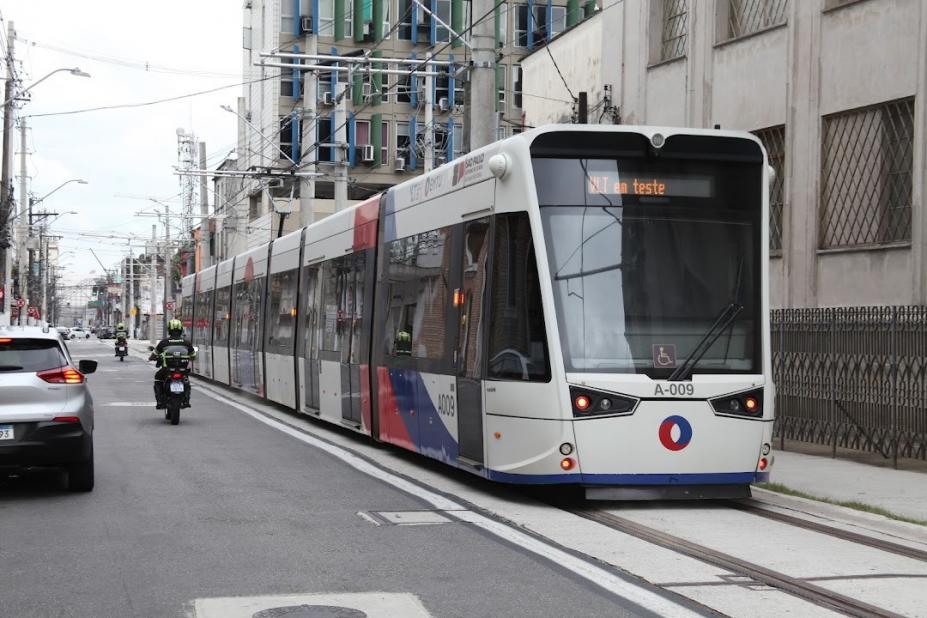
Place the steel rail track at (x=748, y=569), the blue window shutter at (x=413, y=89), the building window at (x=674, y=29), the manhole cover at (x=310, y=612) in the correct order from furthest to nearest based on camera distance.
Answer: the blue window shutter at (x=413, y=89) < the building window at (x=674, y=29) < the steel rail track at (x=748, y=569) < the manhole cover at (x=310, y=612)

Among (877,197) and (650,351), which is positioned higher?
(877,197)

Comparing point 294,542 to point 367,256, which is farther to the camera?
point 367,256

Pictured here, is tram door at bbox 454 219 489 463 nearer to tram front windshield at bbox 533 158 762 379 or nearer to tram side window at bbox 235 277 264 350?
tram front windshield at bbox 533 158 762 379

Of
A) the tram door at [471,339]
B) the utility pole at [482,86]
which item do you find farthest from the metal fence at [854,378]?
the tram door at [471,339]

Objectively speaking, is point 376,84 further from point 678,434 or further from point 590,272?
point 678,434

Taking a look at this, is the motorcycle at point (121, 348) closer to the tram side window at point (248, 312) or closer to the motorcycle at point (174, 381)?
the tram side window at point (248, 312)

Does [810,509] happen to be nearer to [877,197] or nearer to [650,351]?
[650,351]

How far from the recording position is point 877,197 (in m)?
18.3

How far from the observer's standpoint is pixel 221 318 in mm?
32312

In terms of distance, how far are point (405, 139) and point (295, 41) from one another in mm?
7372

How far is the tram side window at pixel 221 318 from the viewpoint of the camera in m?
31.3

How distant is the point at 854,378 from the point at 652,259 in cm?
570

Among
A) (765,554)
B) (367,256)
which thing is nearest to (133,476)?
(367,256)

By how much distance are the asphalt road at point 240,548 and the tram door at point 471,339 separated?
35.7 inches
